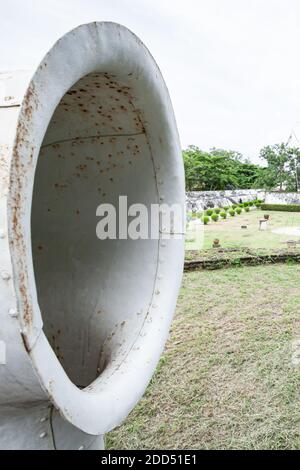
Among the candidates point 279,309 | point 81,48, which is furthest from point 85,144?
point 279,309

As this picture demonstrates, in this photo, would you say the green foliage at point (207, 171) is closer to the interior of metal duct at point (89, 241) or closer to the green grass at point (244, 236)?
the green grass at point (244, 236)

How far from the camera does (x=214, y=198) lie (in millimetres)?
19078

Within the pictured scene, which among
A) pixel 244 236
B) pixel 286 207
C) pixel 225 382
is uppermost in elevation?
pixel 286 207

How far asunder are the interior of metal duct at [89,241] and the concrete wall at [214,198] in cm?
1439

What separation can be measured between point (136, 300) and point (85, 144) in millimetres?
662

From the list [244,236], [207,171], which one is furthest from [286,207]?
[207,171]

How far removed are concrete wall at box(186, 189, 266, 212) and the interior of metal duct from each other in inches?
567

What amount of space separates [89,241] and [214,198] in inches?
697

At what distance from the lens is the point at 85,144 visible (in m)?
1.61

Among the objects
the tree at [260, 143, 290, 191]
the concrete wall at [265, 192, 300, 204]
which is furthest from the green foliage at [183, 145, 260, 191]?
the concrete wall at [265, 192, 300, 204]

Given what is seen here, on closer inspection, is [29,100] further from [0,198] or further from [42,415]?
[42,415]

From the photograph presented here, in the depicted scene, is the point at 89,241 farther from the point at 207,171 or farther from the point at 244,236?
the point at 207,171

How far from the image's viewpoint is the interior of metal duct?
5.03 feet

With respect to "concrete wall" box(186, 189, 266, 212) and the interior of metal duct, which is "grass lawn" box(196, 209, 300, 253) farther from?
the interior of metal duct
